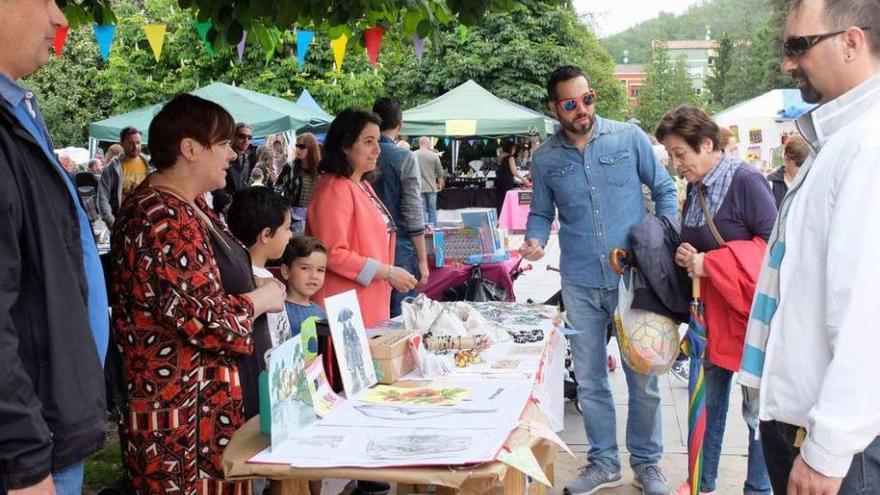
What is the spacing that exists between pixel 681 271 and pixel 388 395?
1.60 metres

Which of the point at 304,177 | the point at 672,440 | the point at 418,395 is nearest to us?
the point at 418,395

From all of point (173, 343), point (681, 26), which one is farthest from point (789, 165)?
point (681, 26)

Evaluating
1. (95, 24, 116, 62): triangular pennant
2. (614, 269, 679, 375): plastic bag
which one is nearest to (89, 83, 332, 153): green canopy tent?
(95, 24, 116, 62): triangular pennant

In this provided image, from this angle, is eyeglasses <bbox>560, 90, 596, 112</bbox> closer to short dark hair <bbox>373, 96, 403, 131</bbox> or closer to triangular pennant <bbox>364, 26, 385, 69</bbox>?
triangular pennant <bbox>364, 26, 385, 69</bbox>

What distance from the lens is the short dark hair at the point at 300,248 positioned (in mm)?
3840

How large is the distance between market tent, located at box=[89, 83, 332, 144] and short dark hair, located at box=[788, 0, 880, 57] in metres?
11.6

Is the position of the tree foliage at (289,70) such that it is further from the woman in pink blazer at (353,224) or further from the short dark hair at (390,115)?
the woman in pink blazer at (353,224)

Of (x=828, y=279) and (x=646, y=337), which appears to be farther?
(x=646, y=337)

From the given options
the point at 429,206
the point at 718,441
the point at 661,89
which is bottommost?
the point at 718,441

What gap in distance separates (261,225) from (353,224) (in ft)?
2.75

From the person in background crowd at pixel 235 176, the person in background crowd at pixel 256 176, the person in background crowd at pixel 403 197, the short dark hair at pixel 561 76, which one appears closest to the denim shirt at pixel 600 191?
the short dark hair at pixel 561 76

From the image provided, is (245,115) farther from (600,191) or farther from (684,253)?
(684,253)

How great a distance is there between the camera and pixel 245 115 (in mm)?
13391

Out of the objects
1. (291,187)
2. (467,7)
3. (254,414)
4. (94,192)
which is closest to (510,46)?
(94,192)
